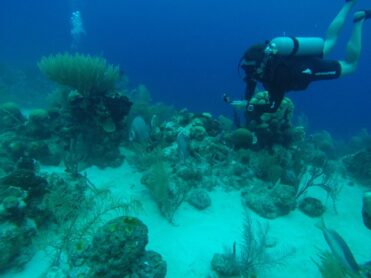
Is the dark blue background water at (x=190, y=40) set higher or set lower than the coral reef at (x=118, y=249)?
higher

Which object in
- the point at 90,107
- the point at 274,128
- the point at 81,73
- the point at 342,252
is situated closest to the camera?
the point at 342,252

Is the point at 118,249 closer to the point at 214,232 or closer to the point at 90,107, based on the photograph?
the point at 214,232

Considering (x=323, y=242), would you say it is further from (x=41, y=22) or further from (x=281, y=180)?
(x=41, y=22)

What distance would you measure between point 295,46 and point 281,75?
1.27 metres

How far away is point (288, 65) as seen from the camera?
6.72m

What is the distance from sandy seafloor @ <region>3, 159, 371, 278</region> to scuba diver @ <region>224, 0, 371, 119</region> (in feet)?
7.60

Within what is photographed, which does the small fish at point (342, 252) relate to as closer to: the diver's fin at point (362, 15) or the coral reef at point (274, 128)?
the coral reef at point (274, 128)

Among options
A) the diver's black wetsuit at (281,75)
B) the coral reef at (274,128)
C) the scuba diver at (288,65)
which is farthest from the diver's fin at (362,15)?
the coral reef at (274,128)

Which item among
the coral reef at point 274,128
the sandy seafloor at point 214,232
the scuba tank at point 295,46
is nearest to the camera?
the sandy seafloor at point 214,232

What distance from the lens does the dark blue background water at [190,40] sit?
128ft

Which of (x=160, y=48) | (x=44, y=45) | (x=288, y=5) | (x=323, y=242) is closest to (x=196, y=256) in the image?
(x=323, y=242)

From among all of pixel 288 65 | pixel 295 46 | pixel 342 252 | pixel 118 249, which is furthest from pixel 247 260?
pixel 295 46

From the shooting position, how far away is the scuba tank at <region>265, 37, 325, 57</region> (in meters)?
6.80

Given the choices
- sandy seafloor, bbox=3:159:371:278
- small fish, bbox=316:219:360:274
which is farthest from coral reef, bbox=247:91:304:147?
small fish, bbox=316:219:360:274
